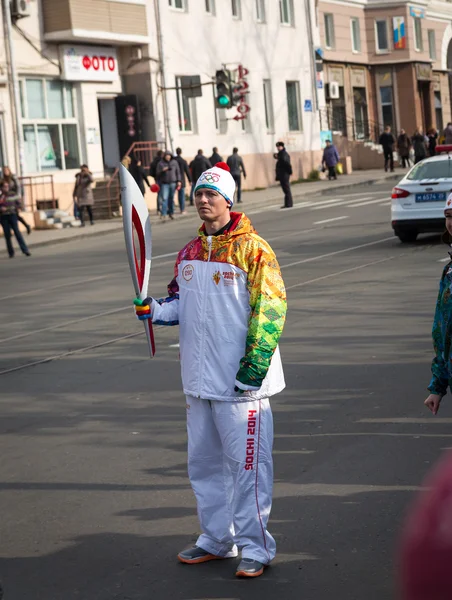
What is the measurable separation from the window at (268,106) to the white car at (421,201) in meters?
26.3

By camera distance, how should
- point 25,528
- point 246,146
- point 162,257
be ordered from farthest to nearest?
point 246,146 → point 162,257 → point 25,528

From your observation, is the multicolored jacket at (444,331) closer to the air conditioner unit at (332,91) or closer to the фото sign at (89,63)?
the фото sign at (89,63)

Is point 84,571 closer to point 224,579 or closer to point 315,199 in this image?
point 224,579

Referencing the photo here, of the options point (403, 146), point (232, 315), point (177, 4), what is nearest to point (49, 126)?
point (177, 4)

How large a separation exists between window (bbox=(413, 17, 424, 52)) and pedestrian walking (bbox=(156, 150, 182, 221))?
3188cm

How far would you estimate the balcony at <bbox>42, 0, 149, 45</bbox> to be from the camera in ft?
107

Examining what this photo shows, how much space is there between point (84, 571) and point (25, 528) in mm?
795

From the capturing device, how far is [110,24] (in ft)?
114

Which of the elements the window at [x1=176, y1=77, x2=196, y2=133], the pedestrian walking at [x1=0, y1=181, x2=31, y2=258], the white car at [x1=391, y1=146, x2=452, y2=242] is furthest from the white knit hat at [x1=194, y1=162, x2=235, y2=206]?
the window at [x1=176, y1=77, x2=196, y2=133]

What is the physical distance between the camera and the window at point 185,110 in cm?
3897

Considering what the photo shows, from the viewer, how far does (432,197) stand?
734 inches

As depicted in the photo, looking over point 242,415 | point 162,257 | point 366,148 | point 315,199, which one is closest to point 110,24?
point 315,199

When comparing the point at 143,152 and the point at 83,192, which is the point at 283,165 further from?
the point at 143,152

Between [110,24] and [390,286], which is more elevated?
[110,24]
